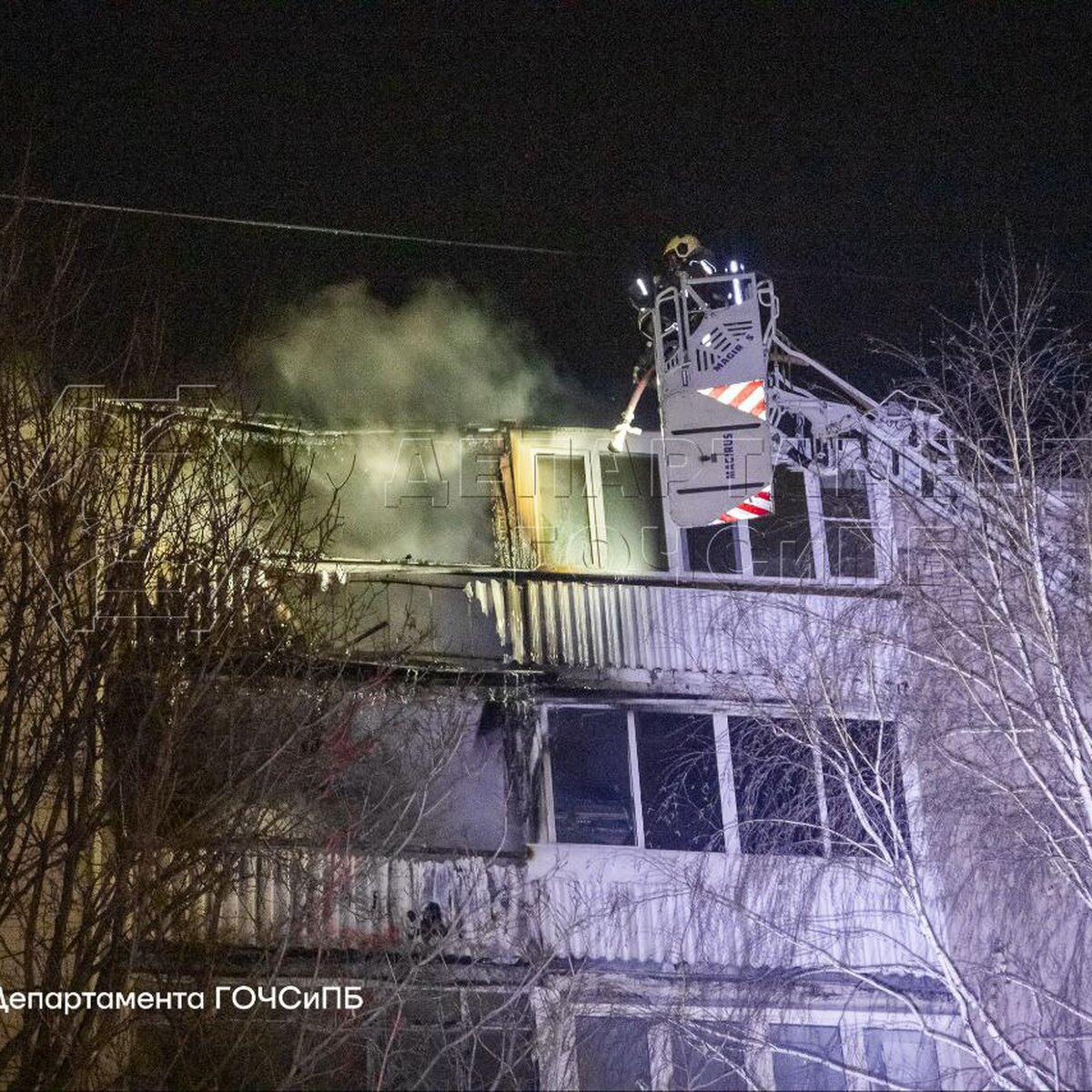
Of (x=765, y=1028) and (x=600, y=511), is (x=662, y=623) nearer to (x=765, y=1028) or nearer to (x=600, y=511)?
(x=600, y=511)

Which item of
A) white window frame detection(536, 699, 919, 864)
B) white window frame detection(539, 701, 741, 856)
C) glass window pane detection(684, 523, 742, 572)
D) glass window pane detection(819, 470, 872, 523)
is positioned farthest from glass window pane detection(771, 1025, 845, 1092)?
glass window pane detection(819, 470, 872, 523)

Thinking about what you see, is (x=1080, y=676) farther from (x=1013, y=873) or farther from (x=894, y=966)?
(x=894, y=966)

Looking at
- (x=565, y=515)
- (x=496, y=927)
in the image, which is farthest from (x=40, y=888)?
(x=565, y=515)

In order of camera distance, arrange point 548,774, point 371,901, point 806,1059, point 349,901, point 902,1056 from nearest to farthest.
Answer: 1. point 349,901
2. point 371,901
3. point 806,1059
4. point 902,1056
5. point 548,774

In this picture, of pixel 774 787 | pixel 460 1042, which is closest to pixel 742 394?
pixel 774 787

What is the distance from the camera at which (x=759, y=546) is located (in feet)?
54.7

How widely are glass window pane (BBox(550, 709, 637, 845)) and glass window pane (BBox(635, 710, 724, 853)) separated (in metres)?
0.20

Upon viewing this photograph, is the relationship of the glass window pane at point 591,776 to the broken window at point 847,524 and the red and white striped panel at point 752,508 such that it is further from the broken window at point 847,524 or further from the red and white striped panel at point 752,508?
the broken window at point 847,524

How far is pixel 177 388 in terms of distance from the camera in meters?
14.7

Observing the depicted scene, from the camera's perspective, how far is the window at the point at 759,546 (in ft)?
54.2

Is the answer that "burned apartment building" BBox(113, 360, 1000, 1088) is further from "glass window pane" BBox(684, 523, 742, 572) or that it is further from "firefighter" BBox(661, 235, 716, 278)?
"firefighter" BBox(661, 235, 716, 278)

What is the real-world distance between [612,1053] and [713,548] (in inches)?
219

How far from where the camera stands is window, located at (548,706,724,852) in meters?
15.3

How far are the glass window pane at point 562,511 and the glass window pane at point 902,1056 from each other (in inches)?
224
